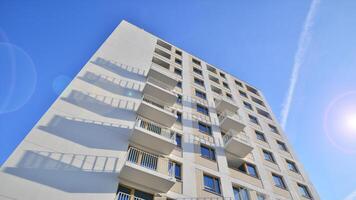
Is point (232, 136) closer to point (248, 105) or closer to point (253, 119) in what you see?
point (253, 119)

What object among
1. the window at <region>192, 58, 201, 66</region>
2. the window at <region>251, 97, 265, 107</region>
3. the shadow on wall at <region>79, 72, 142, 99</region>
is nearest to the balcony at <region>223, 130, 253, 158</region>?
the shadow on wall at <region>79, 72, 142, 99</region>

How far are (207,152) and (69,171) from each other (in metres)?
10.4

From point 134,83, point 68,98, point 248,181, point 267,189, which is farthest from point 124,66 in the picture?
point 267,189

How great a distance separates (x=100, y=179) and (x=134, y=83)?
31.7ft

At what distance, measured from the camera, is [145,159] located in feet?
46.3

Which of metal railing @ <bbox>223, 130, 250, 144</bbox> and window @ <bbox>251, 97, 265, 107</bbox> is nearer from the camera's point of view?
metal railing @ <bbox>223, 130, 250, 144</bbox>

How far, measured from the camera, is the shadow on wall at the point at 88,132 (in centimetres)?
1276

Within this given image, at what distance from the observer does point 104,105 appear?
15781 mm

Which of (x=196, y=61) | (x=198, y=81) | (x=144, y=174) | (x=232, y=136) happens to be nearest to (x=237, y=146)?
(x=232, y=136)

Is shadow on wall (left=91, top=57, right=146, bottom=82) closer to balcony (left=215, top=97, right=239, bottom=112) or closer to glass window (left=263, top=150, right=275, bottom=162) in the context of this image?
balcony (left=215, top=97, right=239, bottom=112)

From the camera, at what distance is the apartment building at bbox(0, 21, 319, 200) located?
36.1 feet

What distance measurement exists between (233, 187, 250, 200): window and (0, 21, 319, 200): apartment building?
0.28ft

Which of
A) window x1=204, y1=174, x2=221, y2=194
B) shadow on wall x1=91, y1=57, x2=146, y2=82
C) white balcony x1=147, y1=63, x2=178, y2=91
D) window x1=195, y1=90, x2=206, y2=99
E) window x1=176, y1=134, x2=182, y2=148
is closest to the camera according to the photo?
window x1=204, y1=174, x2=221, y2=194

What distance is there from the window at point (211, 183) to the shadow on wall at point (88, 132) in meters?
6.12
